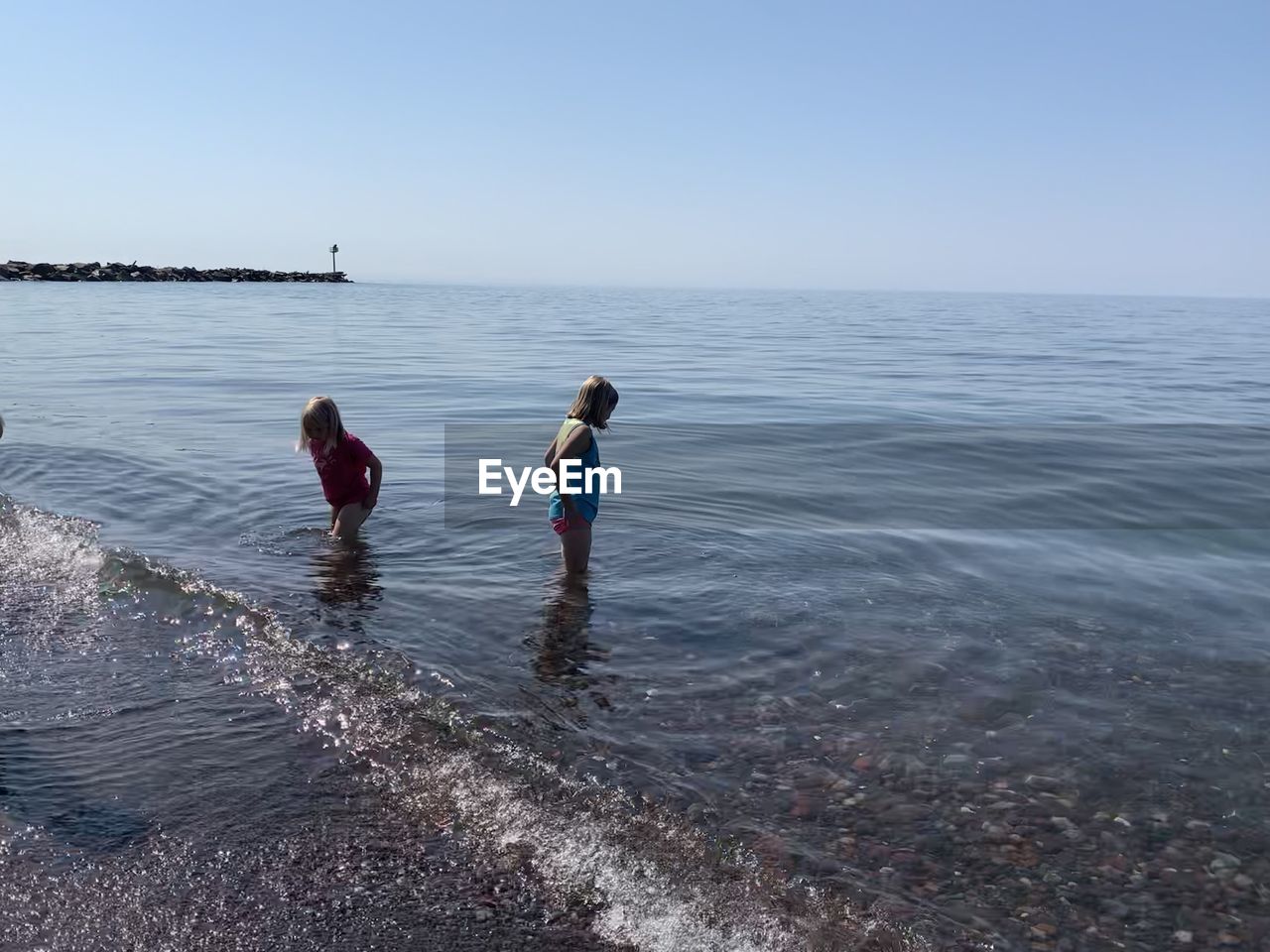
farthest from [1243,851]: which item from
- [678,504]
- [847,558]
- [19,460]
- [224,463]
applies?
[19,460]

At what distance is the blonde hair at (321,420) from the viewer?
9.41m

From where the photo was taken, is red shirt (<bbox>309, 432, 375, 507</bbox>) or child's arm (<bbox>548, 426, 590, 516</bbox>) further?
red shirt (<bbox>309, 432, 375, 507</bbox>)

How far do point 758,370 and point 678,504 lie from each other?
18216 mm

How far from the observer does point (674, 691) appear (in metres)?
6.87

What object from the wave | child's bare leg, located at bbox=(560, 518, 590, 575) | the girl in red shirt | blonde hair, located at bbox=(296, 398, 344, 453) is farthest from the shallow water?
blonde hair, located at bbox=(296, 398, 344, 453)

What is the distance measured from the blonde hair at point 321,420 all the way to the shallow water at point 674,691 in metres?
1.18

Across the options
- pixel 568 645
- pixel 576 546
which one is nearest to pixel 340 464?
pixel 576 546

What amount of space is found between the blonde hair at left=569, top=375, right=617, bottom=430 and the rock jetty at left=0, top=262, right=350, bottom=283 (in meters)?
96.8

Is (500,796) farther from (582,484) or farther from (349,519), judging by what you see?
(349,519)

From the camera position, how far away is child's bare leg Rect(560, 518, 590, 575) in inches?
365

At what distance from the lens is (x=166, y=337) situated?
37.2 m

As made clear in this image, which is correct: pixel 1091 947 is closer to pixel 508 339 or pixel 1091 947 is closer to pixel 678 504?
pixel 678 504

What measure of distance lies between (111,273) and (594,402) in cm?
10534

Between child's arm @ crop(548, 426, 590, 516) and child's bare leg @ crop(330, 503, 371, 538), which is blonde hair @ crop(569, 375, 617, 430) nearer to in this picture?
child's arm @ crop(548, 426, 590, 516)
